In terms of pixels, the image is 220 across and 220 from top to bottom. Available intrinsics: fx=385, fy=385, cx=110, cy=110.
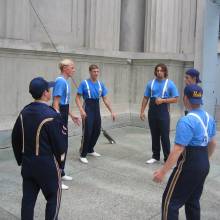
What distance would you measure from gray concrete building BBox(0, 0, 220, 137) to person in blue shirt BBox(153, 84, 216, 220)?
16.4 ft

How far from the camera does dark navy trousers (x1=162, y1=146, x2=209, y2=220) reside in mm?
3535

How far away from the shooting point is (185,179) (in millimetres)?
3549

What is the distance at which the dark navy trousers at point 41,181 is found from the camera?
3.54m

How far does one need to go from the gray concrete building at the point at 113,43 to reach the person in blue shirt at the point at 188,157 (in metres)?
5.00

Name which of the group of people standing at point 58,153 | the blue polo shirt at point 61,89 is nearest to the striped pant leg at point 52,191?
the group of people standing at point 58,153

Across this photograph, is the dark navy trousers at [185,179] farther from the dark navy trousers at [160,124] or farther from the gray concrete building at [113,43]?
the gray concrete building at [113,43]

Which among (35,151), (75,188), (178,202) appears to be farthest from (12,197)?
(178,202)

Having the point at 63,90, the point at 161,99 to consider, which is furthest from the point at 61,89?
the point at 161,99

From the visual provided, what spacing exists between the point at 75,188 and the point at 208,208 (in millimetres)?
1873

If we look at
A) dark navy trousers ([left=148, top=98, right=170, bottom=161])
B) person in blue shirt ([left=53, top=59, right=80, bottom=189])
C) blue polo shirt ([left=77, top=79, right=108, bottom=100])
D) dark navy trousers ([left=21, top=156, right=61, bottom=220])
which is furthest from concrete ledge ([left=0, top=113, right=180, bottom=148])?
dark navy trousers ([left=21, top=156, right=61, bottom=220])

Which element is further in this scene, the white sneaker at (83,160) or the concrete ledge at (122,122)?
the concrete ledge at (122,122)

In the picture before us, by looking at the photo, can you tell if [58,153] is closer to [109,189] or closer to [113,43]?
[109,189]

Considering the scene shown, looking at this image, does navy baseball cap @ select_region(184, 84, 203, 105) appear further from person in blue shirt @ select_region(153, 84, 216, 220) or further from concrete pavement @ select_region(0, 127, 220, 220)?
concrete pavement @ select_region(0, 127, 220, 220)

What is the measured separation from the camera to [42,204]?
15.9ft
